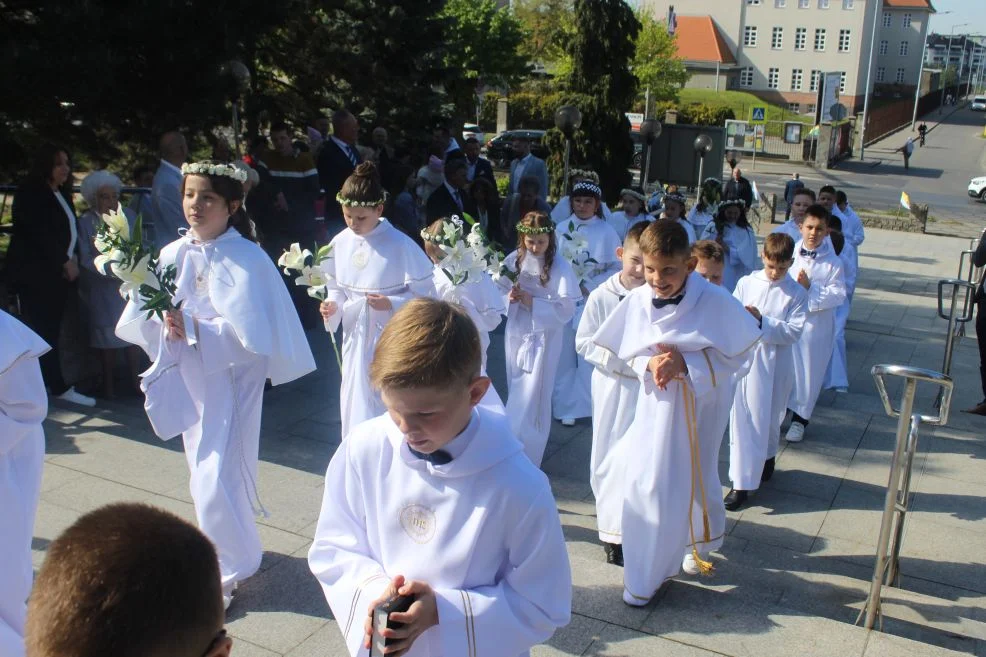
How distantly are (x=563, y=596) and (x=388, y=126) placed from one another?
14324 mm

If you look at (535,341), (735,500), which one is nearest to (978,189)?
(735,500)

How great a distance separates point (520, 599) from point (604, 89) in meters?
20.8

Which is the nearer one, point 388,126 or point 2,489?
point 2,489

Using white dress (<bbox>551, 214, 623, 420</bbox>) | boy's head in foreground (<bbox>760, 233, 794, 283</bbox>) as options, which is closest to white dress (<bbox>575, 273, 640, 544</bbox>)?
boy's head in foreground (<bbox>760, 233, 794, 283</bbox>)

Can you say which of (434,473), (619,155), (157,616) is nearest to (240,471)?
(434,473)

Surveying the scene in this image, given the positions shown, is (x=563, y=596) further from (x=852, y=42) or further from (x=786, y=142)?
(x=852, y=42)

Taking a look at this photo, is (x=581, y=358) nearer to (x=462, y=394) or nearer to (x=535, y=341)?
(x=535, y=341)

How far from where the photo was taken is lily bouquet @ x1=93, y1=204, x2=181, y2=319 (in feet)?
15.1

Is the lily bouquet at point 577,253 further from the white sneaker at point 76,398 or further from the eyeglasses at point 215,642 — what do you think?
the eyeglasses at point 215,642

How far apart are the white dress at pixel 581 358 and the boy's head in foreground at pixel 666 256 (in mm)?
3761

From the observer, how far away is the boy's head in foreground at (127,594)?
1542 mm

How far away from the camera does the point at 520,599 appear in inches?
105

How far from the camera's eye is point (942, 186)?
43250mm

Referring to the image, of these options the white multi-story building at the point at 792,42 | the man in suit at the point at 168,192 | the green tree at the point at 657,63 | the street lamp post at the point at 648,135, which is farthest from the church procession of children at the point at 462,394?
the white multi-story building at the point at 792,42
